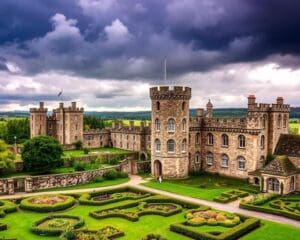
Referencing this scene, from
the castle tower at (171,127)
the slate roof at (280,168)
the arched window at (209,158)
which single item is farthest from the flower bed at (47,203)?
the arched window at (209,158)

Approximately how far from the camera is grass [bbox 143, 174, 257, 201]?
42.0 metres

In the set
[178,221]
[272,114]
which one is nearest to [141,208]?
[178,221]

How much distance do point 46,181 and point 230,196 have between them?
75.9 feet

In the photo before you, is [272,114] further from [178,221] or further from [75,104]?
[75,104]

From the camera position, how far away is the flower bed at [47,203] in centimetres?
3547

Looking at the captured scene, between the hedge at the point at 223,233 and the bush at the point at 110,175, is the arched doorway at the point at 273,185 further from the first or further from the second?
the bush at the point at 110,175

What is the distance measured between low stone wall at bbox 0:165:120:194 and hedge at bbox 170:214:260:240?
67.2 feet

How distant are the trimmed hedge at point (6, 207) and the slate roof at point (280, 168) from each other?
28563 mm

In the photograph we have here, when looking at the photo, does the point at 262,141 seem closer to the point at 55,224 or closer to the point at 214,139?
the point at 214,139

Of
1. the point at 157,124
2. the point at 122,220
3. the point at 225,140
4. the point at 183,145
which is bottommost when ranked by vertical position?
the point at 122,220

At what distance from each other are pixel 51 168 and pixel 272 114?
32655 millimetres

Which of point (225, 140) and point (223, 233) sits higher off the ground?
point (225, 140)

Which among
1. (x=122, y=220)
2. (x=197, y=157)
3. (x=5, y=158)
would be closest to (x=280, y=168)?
(x=197, y=157)

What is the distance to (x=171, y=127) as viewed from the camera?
5016 centimetres
